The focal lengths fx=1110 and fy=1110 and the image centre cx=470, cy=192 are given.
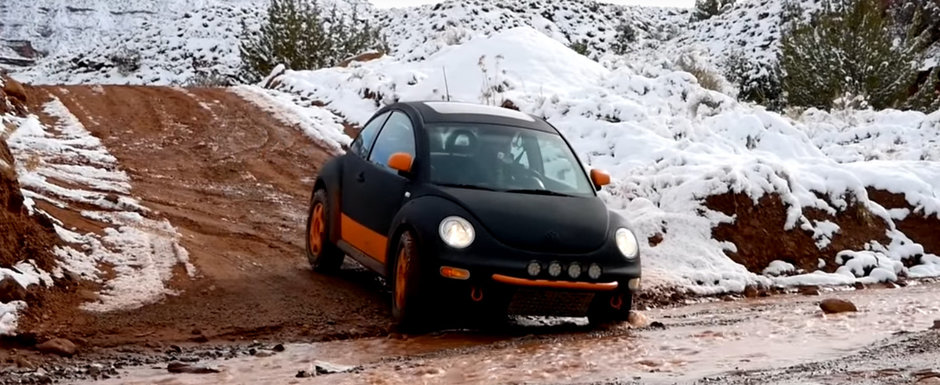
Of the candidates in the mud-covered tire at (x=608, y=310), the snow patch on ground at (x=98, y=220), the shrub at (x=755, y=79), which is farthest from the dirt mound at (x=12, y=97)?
the shrub at (x=755, y=79)

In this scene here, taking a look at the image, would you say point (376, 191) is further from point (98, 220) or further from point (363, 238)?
point (98, 220)

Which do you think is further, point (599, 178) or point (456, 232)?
point (599, 178)

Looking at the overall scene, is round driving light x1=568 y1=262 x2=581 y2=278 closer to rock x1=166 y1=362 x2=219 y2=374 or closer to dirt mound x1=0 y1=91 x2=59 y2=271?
rock x1=166 y1=362 x2=219 y2=374

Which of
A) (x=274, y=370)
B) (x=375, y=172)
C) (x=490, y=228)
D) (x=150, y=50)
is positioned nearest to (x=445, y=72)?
(x=375, y=172)

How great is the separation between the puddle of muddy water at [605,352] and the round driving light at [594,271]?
373 mm

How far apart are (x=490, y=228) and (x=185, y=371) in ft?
6.89

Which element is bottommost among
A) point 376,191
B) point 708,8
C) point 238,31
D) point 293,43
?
point 238,31

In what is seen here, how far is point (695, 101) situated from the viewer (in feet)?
51.5

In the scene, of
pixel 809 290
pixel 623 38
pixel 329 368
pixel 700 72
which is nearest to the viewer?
pixel 329 368

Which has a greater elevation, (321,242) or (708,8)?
(708,8)

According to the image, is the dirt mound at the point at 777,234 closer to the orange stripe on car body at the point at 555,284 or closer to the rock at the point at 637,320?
the rock at the point at 637,320

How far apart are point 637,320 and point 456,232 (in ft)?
5.12

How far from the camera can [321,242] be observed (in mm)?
8891

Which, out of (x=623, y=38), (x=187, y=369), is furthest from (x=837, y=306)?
(x=623, y=38)
